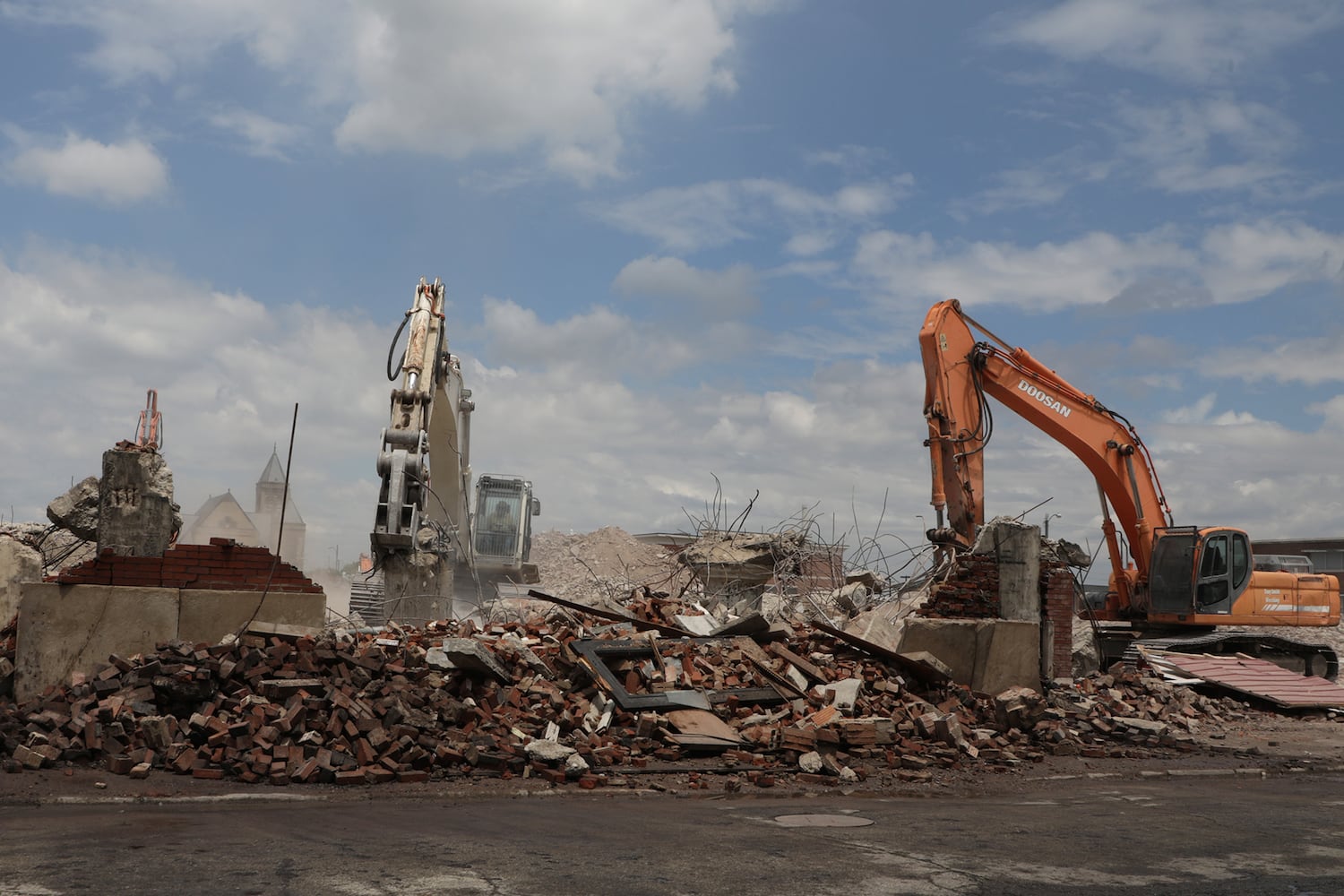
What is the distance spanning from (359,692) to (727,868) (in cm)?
457

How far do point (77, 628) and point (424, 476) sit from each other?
486cm

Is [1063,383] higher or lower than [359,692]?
higher

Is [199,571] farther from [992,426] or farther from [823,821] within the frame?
[992,426]

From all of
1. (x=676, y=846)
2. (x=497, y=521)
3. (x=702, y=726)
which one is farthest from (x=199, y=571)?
(x=497, y=521)

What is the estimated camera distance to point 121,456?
10211 mm

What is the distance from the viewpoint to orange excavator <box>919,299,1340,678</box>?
16.6m

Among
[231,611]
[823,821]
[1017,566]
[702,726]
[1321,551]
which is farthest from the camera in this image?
[1321,551]

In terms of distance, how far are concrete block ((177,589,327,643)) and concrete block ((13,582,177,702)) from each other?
0.18 metres

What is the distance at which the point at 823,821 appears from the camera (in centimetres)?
695

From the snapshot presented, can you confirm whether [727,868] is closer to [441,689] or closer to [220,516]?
[441,689]

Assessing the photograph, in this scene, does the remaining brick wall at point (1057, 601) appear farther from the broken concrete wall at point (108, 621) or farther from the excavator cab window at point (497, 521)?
the excavator cab window at point (497, 521)

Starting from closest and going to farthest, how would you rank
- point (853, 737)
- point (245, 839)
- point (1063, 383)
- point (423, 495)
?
1. point (245, 839)
2. point (853, 737)
3. point (423, 495)
4. point (1063, 383)

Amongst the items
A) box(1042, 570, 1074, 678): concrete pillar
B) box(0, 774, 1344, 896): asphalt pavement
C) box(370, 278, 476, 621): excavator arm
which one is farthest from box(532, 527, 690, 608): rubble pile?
box(0, 774, 1344, 896): asphalt pavement

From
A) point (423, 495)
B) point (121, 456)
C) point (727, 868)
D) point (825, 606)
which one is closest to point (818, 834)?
point (727, 868)
